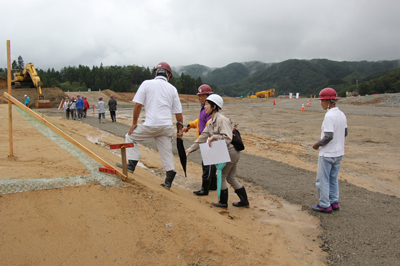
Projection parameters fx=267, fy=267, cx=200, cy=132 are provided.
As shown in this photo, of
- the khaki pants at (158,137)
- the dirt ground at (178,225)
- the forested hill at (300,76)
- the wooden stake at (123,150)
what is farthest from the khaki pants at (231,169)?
the forested hill at (300,76)

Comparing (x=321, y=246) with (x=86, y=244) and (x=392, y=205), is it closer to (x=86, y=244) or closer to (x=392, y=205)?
(x=392, y=205)

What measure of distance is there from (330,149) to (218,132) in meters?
1.75

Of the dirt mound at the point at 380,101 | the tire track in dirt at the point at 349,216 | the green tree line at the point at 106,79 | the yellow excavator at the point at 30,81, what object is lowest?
the tire track in dirt at the point at 349,216

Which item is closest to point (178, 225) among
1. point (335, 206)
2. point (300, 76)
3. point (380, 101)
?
point (335, 206)

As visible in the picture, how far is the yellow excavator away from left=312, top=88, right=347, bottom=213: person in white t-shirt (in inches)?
1315

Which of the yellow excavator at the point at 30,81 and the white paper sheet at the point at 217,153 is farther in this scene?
the yellow excavator at the point at 30,81

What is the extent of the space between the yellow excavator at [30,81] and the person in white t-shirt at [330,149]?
33393 mm

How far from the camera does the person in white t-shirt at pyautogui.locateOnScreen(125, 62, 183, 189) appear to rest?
14.1ft

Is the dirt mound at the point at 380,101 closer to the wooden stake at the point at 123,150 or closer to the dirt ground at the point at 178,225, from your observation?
the dirt ground at the point at 178,225

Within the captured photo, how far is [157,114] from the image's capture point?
14.1 ft

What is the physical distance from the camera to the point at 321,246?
3330mm

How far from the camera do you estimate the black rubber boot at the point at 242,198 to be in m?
4.52

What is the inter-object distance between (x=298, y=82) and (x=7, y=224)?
157 meters

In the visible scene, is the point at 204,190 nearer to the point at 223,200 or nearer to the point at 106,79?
the point at 223,200
